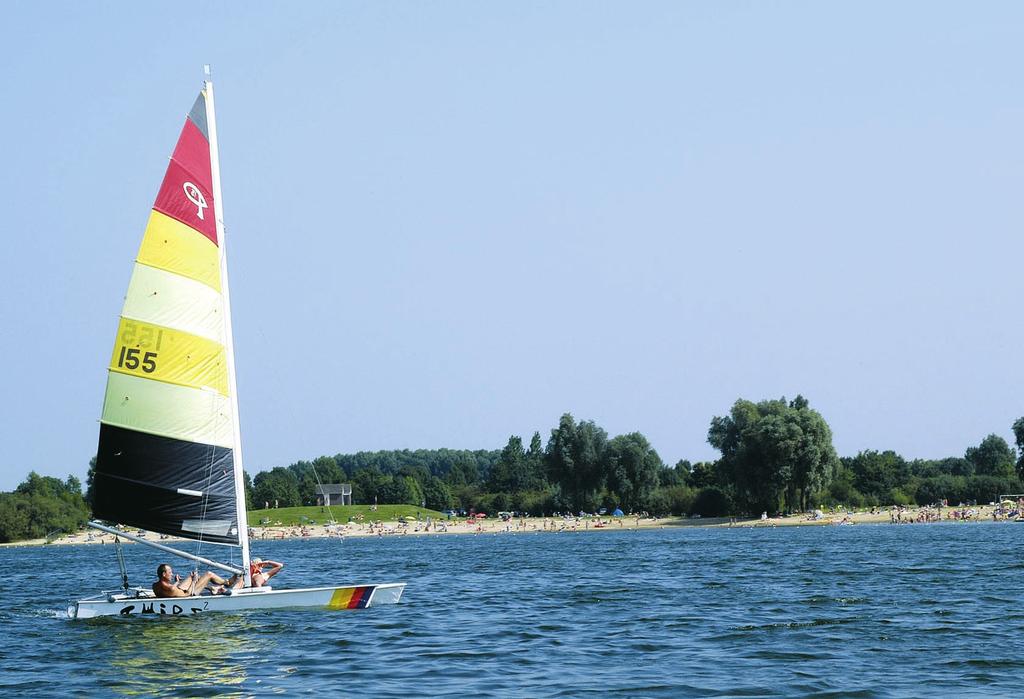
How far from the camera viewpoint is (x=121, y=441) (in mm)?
34969

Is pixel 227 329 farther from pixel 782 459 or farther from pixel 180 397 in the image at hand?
pixel 782 459

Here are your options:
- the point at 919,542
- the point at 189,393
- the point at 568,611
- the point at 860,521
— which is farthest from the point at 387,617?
the point at 860,521

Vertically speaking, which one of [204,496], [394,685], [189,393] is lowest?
[394,685]

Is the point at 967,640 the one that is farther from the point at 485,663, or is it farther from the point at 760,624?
the point at 485,663

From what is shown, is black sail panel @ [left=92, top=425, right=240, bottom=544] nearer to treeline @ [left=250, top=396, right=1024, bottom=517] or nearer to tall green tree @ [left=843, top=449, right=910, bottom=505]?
treeline @ [left=250, top=396, right=1024, bottom=517]

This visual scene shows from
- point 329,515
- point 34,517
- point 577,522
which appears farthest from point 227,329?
point 329,515

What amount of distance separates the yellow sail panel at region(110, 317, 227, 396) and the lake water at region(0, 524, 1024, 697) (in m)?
6.74

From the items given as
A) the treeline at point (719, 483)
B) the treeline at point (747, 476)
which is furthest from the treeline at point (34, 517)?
the treeline at point (747, 476)

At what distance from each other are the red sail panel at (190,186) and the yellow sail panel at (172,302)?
158cm

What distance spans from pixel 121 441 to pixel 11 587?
3099cm

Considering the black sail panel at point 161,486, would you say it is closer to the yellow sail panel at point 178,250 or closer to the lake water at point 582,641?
the lake water at point 582,641

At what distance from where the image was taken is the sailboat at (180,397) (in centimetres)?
3488

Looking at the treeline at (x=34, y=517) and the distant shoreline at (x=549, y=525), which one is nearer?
the distant shoreline at (x=549, y=525)

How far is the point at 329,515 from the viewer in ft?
588
